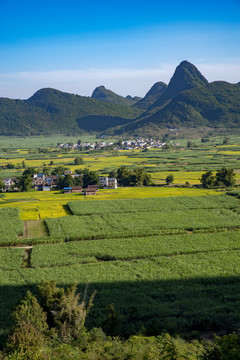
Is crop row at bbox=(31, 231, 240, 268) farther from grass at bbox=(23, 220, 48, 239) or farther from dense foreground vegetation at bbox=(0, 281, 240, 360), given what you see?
dense foreground vegetation at bbox=(0, 281, 240, 360)

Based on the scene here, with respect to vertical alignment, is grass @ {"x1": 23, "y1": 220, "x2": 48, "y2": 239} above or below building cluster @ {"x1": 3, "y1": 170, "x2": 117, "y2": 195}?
below

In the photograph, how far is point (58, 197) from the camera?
54906 millimetres

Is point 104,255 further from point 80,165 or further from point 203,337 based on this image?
point 80,165

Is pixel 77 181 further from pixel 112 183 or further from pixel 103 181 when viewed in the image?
pixel 112 183

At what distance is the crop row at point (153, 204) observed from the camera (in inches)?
1693

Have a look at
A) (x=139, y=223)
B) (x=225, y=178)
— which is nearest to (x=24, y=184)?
(x=139, y=223)

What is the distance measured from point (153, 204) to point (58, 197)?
16388mm

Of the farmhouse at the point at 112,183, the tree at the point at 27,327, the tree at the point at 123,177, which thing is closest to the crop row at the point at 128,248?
the tree at the point at 27,327

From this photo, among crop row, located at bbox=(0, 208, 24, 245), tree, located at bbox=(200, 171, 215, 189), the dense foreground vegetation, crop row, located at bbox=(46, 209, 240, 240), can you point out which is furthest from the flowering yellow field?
the dense foreground vegetation

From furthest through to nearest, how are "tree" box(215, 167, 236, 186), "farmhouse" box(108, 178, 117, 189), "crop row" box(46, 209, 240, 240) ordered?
"farmhouse" box(108, 178, 117, 189), "tree" box(215, 167, 236, 186), "crop row" box(46, 209, 240, 240)

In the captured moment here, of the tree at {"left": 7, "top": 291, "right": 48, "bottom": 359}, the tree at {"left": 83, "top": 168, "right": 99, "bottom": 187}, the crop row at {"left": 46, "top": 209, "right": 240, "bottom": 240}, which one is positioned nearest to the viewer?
the tree at {"left": 7, "top": 291, "right": 48, "bottom": 359}

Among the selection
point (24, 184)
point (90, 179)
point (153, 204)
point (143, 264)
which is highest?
point (90, 179)

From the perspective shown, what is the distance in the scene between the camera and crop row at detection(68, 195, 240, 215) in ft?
141

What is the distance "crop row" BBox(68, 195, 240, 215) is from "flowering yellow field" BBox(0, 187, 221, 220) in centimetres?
250
